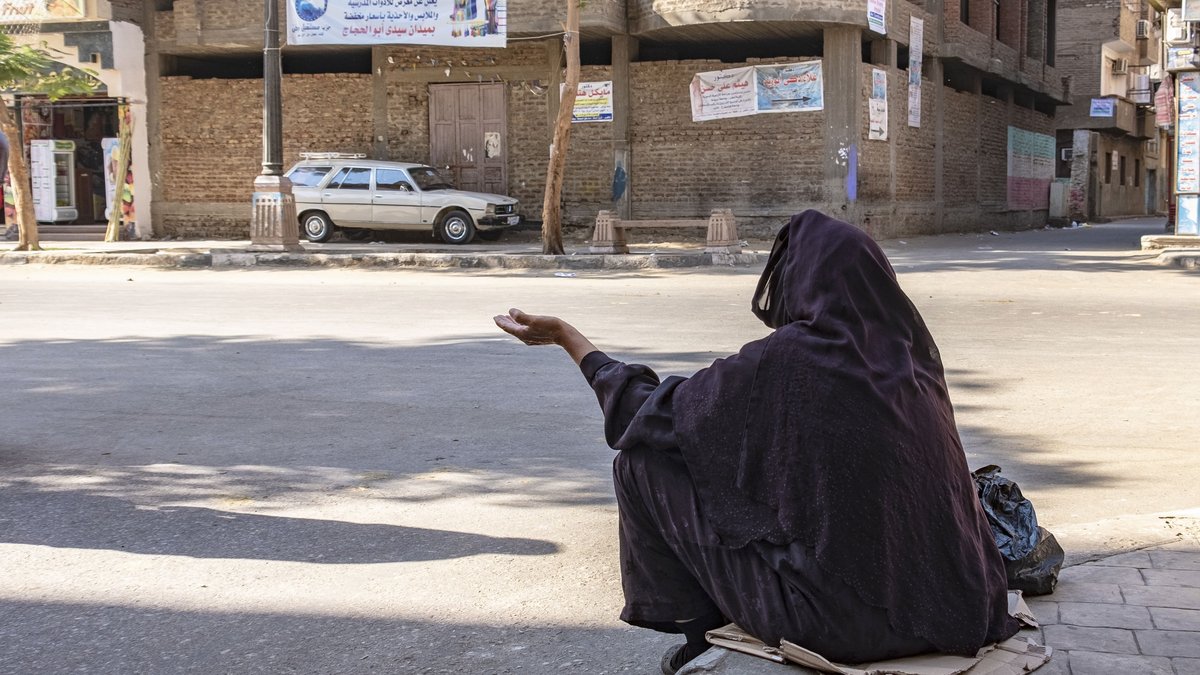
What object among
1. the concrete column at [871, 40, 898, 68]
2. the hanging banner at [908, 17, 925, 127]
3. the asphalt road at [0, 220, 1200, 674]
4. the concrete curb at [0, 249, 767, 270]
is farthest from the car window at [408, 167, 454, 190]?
the asphalt road at [0, 220, 1200, 674]

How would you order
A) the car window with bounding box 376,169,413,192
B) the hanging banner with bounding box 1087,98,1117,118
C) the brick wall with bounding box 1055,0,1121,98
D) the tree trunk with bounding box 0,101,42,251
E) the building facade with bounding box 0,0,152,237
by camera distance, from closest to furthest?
the tree trunk with bounding box 0,101,42,251 → the car window with bounding box 376,169,413,192 → the building facade with bounding box 0,0,152,237 → the hanging banner with bounding box 1087,98,1117,118 → the brick wall with bounding box 1055,0,1121,98

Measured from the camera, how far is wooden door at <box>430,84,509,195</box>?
80.4 feet

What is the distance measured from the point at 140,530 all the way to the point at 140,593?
801 mm

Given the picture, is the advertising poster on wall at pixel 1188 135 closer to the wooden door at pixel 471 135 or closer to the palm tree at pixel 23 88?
the wooden door at pixel 471 135

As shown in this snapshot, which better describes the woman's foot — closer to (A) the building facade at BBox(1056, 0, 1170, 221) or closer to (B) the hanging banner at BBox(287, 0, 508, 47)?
(B) the hanging banner at BBox(287, 0, 508, 47)

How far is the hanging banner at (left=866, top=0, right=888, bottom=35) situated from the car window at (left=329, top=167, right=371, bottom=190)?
9586mm

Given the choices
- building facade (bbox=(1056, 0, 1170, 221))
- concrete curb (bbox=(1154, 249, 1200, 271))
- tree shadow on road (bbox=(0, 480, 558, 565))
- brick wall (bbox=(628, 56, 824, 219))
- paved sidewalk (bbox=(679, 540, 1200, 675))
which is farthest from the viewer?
building facade (bbox=(1056, 0, 1170, 221))

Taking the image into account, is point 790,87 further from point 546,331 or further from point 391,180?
point 546,331

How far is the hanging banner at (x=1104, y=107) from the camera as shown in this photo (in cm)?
4300

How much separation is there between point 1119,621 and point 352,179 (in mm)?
20840

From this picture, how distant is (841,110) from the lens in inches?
893

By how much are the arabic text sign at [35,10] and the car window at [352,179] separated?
629cm

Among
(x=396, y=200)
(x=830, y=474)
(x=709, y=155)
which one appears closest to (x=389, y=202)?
(x=396, y=200)

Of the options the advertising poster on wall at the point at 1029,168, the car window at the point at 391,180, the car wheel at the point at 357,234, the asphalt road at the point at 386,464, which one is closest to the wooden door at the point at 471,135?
the car wheel at the point at 357,234
